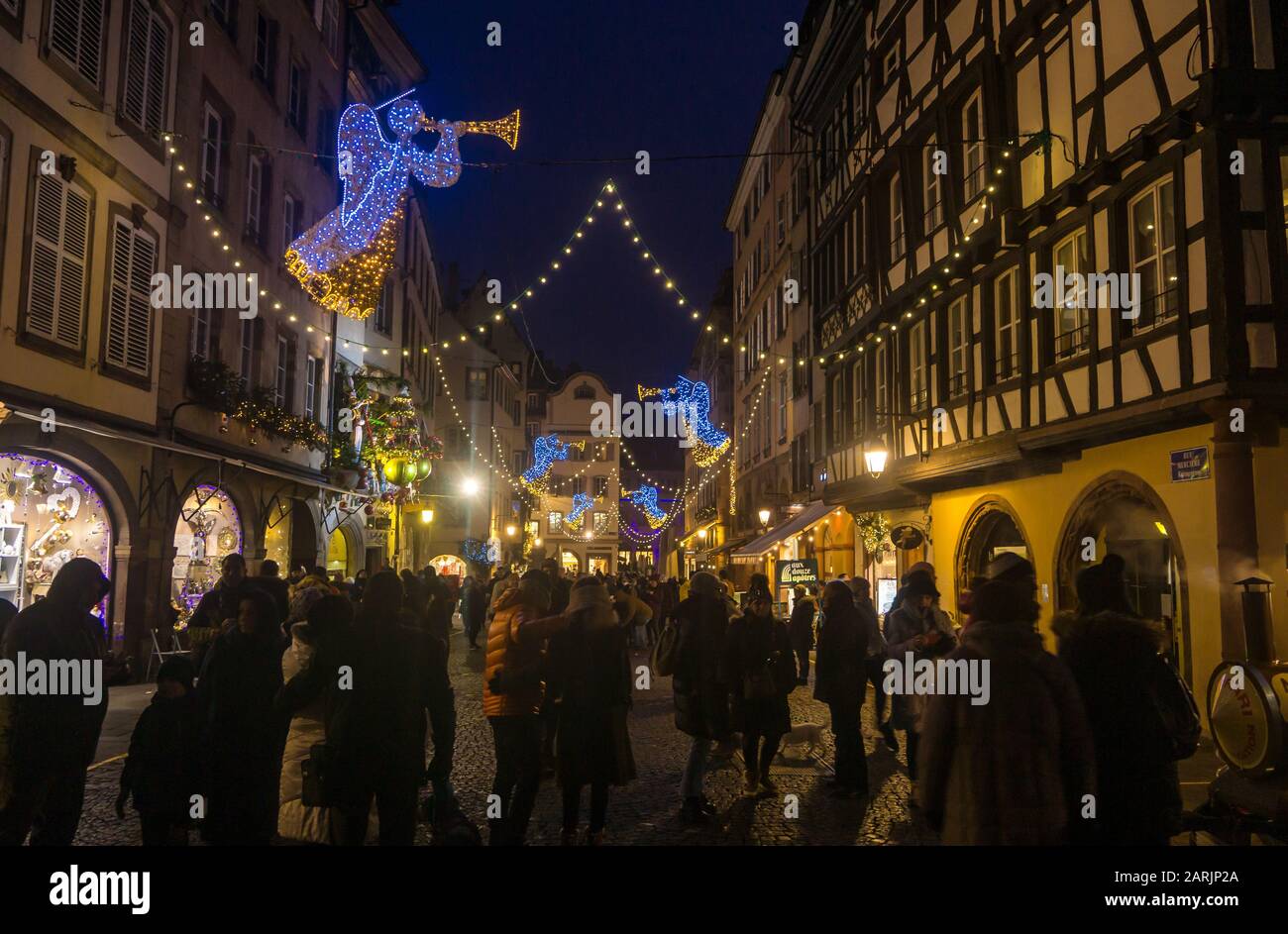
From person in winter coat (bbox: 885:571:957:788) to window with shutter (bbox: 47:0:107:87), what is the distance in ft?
39.5

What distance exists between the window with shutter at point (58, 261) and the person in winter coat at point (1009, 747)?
39.0 feet

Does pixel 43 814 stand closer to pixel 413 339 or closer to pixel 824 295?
pixel 824 295

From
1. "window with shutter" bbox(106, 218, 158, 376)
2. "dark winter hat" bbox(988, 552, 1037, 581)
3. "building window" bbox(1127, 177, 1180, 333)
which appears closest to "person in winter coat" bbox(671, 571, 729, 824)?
"dark winter hat" bbox(988, 552, 1037, 581)

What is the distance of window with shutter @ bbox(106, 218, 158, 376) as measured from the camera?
45.9 ft

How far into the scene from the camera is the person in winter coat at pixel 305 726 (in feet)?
18.5

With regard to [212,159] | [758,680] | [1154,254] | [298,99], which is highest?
[298,99]

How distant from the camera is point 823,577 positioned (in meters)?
27.2

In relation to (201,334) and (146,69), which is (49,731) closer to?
(146,69)

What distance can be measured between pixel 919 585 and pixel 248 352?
579 inches

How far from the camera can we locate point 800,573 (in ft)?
67.8

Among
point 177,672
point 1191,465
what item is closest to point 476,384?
point 1191,465

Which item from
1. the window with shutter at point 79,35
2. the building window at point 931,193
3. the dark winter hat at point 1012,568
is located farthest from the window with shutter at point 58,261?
the building window at point 931,193

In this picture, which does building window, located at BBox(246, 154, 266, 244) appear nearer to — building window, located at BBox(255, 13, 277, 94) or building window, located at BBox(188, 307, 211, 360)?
building window, located at BBox(255, 13, 277, 94)

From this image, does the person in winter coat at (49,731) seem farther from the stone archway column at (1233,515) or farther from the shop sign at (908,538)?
the shop sign at (908,538)
